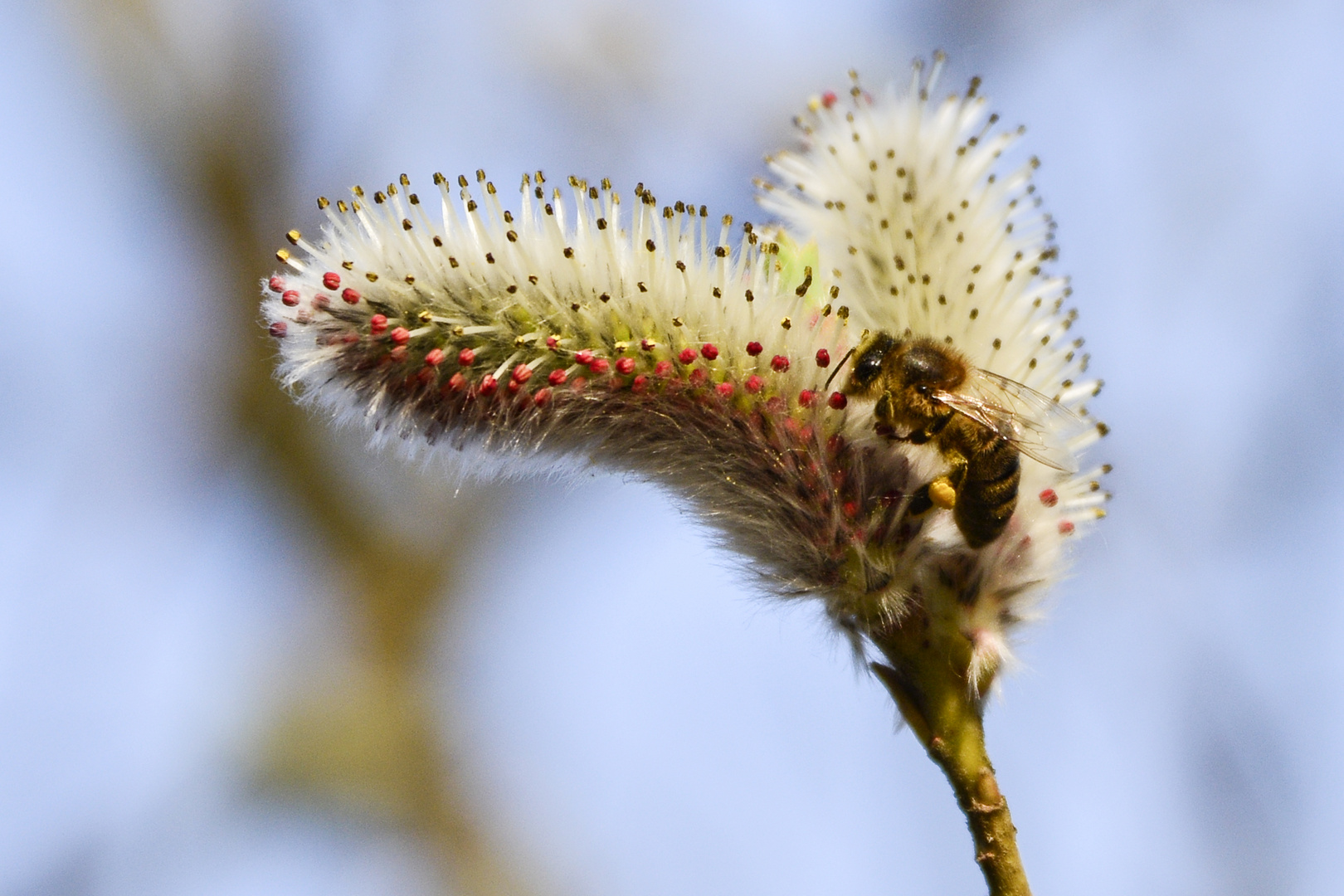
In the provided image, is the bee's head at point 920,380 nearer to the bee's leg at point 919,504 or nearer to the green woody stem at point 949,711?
the bee's leg at point 919,504

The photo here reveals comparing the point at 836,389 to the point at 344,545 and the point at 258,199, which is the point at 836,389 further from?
the point at 258,199

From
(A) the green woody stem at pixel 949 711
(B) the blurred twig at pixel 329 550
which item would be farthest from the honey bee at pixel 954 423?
(B) the blurred twig at pixel 329 550

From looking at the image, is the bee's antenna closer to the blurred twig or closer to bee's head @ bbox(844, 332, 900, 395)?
bee's head @ bbox(844, 332, 900, 395)

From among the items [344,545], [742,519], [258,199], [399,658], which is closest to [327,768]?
[399,658]

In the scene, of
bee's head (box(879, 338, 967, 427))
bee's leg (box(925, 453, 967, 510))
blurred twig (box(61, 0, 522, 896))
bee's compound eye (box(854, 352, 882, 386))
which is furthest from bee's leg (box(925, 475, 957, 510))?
blurred twig (box(61, 0, 522, 896))

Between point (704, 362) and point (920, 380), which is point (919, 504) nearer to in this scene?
→ point (920, 380)

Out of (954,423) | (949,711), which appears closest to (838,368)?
(954,423)
